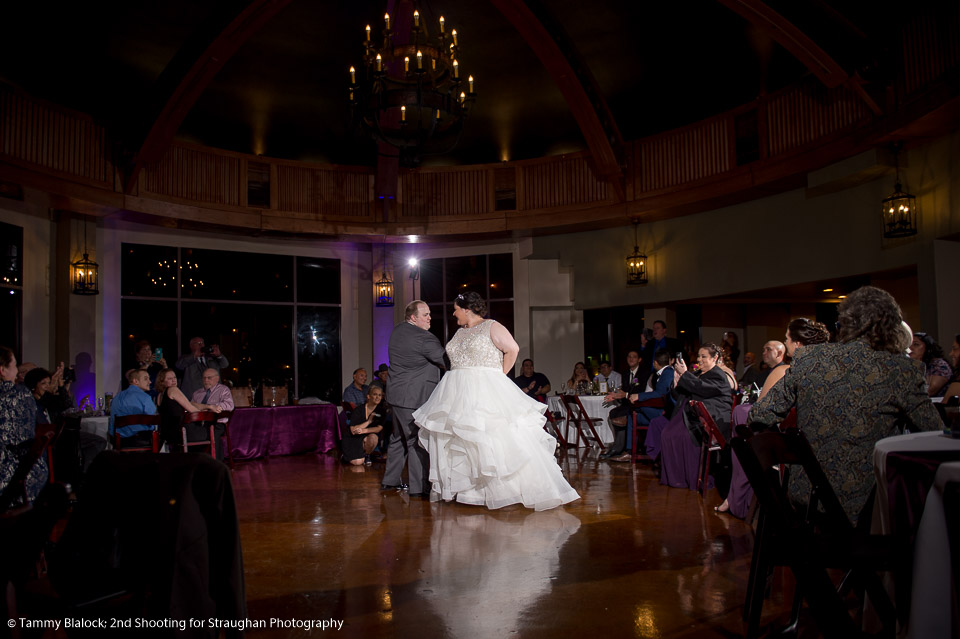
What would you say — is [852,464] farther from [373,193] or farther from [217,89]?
[217,89]

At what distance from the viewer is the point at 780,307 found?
1149 cm

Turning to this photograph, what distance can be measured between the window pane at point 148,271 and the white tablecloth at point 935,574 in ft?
35.8

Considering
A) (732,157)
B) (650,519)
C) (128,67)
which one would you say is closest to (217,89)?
(128,67)

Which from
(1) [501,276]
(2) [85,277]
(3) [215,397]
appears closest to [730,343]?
(1) [501,276]

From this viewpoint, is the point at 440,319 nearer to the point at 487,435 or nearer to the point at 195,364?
the point at 195,364

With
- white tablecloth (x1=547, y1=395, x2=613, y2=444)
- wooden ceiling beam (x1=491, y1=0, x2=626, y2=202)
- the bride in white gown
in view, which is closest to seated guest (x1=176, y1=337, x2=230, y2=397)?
white tablecloth (x1=547, y1=395, x2=613, y2=444)

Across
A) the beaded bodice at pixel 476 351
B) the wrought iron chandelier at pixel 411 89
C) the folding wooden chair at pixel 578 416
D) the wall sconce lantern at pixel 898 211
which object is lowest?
the folding wooden chair at pixel 578 416

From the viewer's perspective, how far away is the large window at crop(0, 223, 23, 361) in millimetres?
8922

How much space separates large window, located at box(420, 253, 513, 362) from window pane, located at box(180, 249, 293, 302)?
2.48 meters

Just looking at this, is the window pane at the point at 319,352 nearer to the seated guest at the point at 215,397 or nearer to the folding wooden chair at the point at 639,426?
the seated guest at the point at 215,397

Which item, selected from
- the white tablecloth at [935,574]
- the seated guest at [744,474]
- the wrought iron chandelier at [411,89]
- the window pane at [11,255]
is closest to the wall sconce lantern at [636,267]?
the wrought iron chandelier at [411,89]

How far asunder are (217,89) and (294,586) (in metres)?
9.37

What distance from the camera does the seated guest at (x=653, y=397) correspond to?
24.1ft

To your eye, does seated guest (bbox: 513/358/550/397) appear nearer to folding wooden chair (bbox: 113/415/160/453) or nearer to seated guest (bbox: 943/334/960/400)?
folding wooden chair (bbox: 113/415/160/453)
